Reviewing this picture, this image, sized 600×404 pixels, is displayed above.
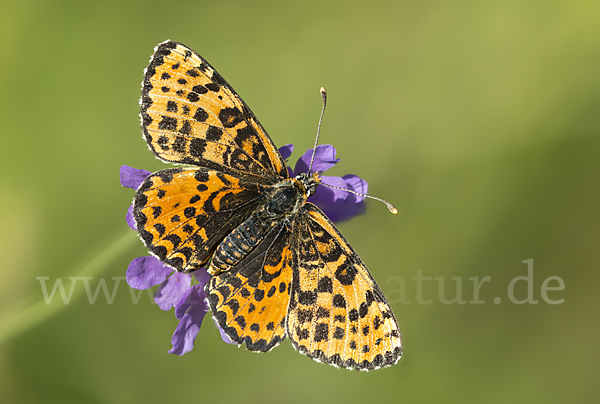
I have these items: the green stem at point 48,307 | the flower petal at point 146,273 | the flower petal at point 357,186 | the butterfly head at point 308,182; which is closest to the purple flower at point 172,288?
the flower petal at point 146,273

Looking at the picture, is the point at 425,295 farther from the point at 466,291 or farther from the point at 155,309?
the point at 155,309

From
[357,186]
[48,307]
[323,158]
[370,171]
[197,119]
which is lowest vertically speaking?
[48,307]

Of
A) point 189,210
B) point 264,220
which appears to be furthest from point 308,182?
point 189,210

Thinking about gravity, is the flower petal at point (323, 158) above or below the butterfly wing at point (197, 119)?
below

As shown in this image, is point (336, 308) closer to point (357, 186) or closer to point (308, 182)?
point (308, 182)

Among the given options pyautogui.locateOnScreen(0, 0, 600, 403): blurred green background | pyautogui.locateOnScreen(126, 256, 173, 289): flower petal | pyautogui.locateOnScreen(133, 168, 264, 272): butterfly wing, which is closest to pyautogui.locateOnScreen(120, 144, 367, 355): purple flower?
pyautogui.locateOnScreen(126, 256, 173, 289): flower petal

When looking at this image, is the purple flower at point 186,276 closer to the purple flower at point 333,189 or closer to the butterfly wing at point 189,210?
the purple flower at point 333,189
